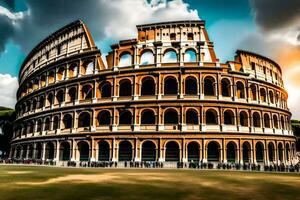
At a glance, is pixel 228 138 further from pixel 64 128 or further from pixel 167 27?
pixel 64 128

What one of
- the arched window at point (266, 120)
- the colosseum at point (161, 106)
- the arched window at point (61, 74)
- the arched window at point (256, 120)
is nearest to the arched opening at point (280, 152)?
the colosseum at point (161, 106)

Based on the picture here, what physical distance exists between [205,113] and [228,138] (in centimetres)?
357

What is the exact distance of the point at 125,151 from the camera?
97.4 ft

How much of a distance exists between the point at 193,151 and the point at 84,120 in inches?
535

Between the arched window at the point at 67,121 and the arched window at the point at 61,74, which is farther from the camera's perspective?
the arched window at the point at 61,74

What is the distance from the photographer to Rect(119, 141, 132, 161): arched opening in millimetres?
29422

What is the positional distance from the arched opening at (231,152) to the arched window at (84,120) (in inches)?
646

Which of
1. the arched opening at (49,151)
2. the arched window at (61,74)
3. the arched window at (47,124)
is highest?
the arched window at (61,74)

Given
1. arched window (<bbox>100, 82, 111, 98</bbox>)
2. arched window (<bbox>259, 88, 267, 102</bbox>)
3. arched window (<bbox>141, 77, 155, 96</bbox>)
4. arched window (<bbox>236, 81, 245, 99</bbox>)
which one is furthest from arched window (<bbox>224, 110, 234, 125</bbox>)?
arched window (<bbox>100, 82, 111, 98</bbox>)

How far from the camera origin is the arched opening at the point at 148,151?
2882 centimetres

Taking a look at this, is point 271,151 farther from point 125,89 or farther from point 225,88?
point 125,89

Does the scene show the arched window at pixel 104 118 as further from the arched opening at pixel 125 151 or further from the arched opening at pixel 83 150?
the arched opening at pixel 125 151

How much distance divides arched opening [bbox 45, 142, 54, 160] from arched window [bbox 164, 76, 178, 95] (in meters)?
16.1

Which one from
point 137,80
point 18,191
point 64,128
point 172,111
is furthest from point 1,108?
point 18,191
